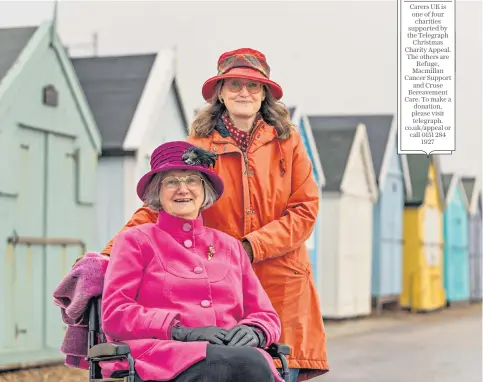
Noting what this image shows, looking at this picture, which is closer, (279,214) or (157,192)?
(157,192)

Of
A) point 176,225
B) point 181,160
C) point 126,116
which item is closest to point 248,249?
point 176,225

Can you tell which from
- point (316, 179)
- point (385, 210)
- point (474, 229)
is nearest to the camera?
point (316, 179)

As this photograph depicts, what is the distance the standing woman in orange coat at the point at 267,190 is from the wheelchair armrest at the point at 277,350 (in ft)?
1.14

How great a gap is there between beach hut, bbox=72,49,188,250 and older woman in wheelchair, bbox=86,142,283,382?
809 cm

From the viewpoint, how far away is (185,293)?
4.26 metres

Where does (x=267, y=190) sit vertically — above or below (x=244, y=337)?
above

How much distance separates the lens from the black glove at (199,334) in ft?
13.5

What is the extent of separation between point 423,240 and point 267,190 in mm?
19465

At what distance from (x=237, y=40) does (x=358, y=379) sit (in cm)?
313

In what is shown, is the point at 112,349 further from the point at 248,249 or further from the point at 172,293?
the point at 248,249

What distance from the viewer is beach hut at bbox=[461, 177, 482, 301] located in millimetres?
28936

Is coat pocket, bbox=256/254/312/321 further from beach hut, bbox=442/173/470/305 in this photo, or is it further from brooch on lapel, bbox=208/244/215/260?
beach hut, bbox=442/173/470/305

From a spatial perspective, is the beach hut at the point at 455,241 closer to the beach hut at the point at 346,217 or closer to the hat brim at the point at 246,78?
the beach hut at the point at 346,217

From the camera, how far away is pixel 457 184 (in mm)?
27141
